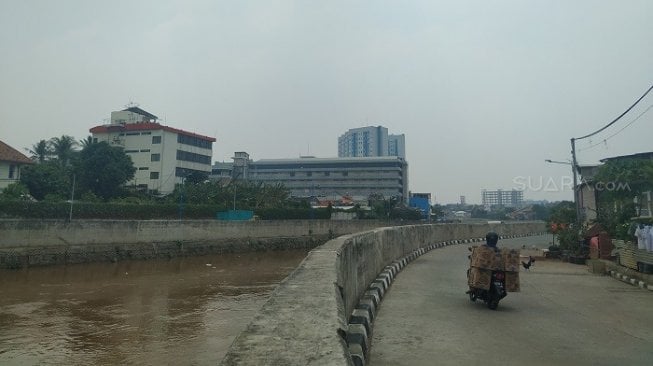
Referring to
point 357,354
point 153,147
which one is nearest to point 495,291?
point 357,354

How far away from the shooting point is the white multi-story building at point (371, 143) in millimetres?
142000

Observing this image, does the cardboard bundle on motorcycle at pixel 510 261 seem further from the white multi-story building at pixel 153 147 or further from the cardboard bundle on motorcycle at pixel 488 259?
the white multi-story building at pixel 153 147

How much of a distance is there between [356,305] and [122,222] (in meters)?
18.8

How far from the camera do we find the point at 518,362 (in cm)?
436

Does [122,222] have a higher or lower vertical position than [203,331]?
higher

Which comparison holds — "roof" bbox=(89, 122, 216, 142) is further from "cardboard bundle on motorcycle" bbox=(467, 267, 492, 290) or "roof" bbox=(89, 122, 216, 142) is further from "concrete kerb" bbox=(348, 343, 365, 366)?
"concrete kerb" bbox=(348, 343, 365, 366)

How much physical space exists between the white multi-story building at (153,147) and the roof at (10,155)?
2372 cm

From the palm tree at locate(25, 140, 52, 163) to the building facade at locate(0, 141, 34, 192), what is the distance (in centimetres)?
2269

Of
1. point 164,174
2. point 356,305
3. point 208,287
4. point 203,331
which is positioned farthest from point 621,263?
point 164,174

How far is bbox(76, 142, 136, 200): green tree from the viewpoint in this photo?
1727 inches

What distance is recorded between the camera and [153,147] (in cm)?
6153

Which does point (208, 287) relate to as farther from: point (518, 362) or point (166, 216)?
point (166, 216)

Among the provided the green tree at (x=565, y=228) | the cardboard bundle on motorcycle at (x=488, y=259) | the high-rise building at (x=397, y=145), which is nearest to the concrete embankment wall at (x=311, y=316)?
the cardboard bundle on motorcycle at (x=488, y=259)

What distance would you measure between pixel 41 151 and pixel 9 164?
2482 cm
